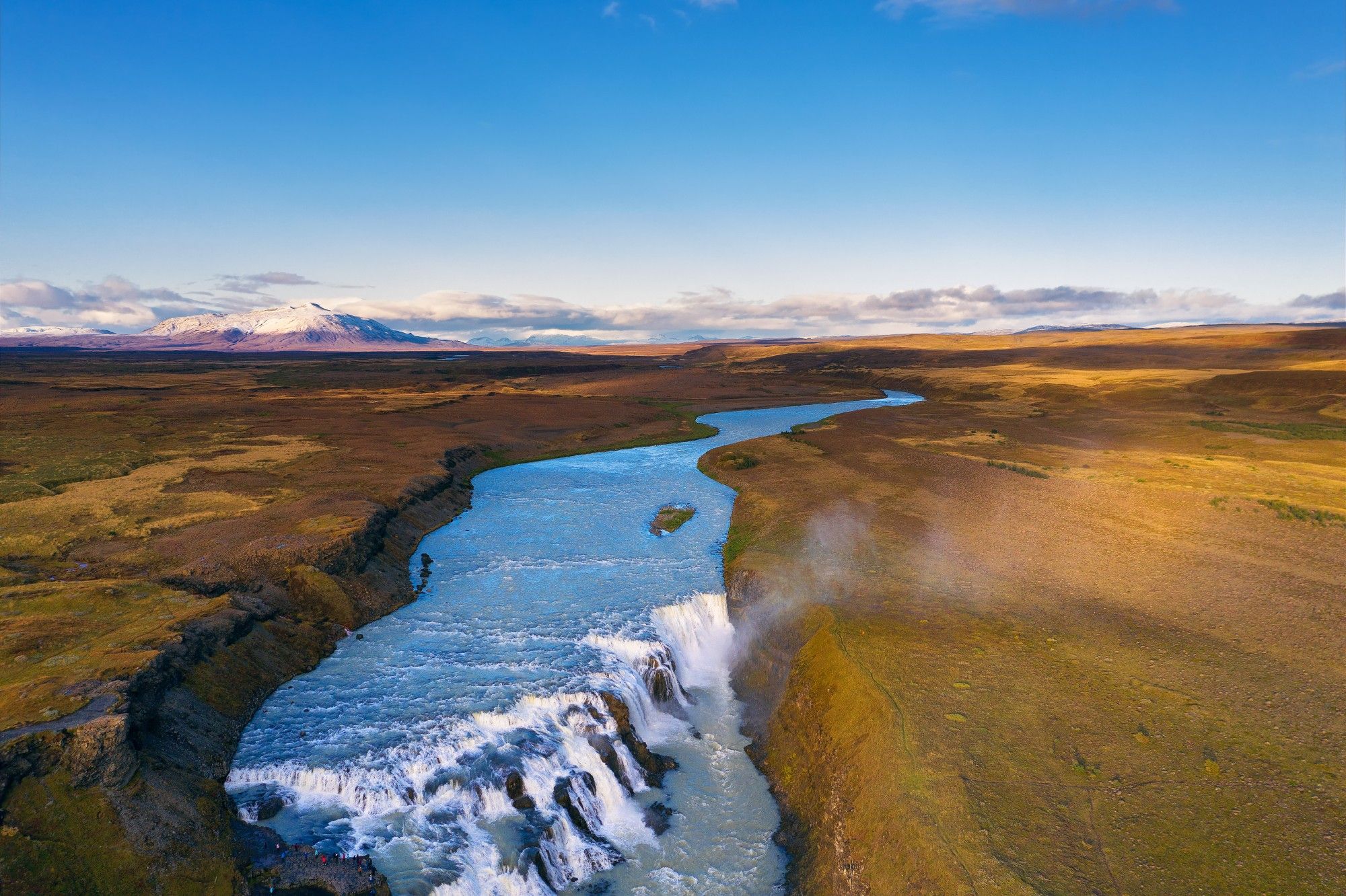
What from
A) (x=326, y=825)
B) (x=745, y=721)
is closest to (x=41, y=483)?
(x=326, y=825)

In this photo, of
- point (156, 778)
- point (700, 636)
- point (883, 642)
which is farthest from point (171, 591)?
point (883, 642)

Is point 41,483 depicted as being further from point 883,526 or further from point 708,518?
point 883,526

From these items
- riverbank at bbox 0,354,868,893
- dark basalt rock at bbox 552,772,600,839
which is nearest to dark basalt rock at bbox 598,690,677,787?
dark basalt rock at bbox 552,772,600,839

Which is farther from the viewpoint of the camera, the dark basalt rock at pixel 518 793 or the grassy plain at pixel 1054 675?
the dark basalt rock at pixel 518 793

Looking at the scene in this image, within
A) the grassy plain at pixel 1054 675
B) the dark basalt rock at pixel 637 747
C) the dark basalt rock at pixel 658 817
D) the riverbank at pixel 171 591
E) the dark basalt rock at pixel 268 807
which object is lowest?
the dark basalt rock at pixel 658 817

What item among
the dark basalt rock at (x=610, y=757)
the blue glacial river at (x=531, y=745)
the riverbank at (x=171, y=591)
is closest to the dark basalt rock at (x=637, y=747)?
the blue glacial river at (x=531, y=745)

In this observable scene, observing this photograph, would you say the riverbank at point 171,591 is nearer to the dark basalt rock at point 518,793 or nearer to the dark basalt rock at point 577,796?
the dark basalt rock at point 518,793

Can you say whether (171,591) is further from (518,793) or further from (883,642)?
(883,642)
